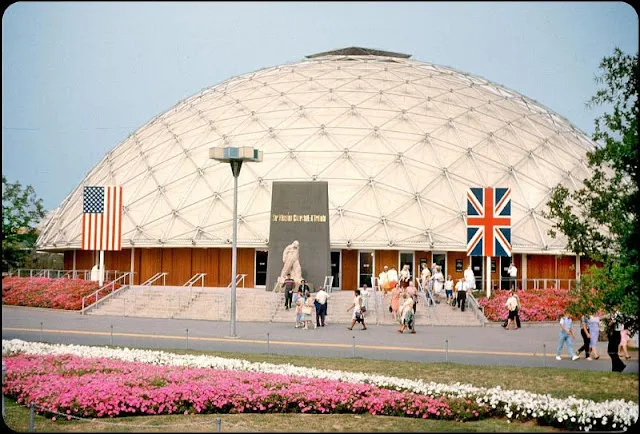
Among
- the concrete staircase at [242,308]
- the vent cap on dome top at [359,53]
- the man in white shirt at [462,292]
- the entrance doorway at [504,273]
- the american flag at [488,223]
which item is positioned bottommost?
the concrete staircase at [242,308]

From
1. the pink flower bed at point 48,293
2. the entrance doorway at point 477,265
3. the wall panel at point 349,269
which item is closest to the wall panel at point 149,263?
the pink flower bed at point 48,293

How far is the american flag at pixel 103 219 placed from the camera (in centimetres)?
4075

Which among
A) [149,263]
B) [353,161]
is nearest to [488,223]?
[353,161]

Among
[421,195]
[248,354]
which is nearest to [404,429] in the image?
[248,354]

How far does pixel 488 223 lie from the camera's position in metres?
37.8

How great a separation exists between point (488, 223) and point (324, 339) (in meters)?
13.6

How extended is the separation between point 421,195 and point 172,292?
54.6 ft

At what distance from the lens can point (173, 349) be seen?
23.1m

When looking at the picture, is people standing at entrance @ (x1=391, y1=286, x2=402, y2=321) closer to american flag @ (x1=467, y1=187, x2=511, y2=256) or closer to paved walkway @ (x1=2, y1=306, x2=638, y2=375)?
paved walkway @ (x1=2, y1=306, x2=638, y2=375)

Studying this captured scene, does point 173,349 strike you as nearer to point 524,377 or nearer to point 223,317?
point 524,377

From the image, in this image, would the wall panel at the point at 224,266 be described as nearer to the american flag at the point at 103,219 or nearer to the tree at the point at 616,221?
the american flag at the point at 103,219

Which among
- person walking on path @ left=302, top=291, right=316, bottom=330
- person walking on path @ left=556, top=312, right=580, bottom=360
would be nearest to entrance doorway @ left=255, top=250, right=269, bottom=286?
person walking on path @ left=302, top=291, right=316, bottom=330

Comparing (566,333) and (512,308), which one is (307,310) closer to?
(512,308)

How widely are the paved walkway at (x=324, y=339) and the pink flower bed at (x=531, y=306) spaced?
1.09 metres
